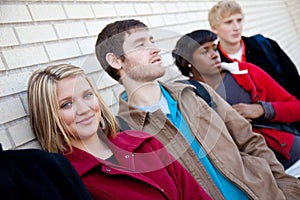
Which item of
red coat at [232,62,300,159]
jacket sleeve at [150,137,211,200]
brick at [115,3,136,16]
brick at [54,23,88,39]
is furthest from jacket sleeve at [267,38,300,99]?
brick at [54,23,88,39]

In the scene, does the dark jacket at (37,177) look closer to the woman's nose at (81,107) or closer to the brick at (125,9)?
the woman's nose at (81,107)

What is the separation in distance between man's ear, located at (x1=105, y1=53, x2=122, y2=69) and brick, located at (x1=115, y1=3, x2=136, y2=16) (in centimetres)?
92

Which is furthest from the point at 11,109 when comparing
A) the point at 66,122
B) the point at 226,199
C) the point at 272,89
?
the point at 272,89

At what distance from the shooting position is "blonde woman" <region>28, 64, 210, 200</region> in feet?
4.61

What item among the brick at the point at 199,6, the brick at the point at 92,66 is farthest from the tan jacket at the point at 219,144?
the brick at the point at 199,6

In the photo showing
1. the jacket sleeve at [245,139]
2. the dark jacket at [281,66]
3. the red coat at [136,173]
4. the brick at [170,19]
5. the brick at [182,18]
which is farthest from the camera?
the brick at [182,18]

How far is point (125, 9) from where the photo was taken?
259 cm

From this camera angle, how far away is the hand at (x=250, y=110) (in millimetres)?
2279

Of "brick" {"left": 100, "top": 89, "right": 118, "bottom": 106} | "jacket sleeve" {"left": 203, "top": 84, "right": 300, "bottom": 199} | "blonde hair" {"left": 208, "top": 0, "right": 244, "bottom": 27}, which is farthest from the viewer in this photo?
"blonde hair" {"left": 208, "top": 0, "right": 244, "bottom": 27}

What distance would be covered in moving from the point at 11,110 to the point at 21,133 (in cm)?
10

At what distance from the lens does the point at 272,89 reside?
2.40 metres

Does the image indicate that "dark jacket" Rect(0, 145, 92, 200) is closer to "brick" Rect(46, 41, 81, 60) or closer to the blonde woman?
the blonde woman

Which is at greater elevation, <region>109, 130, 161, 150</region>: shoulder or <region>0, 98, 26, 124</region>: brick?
<region>0, 98, 26, 124</region>: brick

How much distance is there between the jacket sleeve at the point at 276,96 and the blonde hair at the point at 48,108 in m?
1.23
